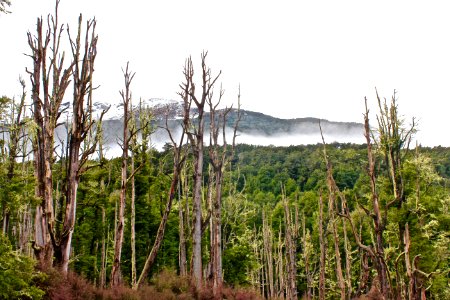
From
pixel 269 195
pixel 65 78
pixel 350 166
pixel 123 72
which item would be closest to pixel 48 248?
pixel 65 78

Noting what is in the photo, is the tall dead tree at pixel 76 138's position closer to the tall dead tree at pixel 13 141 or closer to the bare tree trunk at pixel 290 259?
the tall dead tree at pixel 13 141

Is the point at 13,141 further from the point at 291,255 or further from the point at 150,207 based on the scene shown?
the point at 291,255

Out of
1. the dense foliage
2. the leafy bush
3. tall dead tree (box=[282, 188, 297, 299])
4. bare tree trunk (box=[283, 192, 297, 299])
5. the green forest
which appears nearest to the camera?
the leafy bush

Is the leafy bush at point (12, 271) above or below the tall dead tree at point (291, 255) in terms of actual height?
above

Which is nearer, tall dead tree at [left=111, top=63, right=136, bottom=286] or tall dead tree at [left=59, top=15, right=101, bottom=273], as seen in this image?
tall dead tree at [left=59, top=15, right=101, bottom=273]

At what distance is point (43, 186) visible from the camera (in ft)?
36.6

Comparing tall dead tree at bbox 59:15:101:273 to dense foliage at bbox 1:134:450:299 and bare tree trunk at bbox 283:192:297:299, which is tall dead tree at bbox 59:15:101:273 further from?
bare tree trunk at bbox 283:192:297:299

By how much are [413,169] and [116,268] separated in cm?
1422

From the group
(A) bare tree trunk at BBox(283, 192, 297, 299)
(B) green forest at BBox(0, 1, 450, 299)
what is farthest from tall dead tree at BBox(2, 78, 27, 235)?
(A) bare tree trunk at BBox(283, 192, 297, 299)

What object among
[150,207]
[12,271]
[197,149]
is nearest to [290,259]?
[150,207]

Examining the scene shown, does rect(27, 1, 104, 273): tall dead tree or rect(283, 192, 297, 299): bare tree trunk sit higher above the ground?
rect(27, 1, 104, 273): tall dead tree

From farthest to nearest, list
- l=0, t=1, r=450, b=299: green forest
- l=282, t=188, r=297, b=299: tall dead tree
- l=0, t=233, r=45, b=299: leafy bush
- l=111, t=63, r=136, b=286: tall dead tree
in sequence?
l=282, t=188, r=297, b=299: tall dead tree < l=111, t=63, r=136, b=286: tall dead tree < l=0, t=1, r=450, b=299: green forest < l=0, t=233, r=45, b=299: leafy bush

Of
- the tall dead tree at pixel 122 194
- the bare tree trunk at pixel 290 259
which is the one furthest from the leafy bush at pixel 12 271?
the bare tree trunk at pixel 290 259

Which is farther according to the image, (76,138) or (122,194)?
(122,194)
